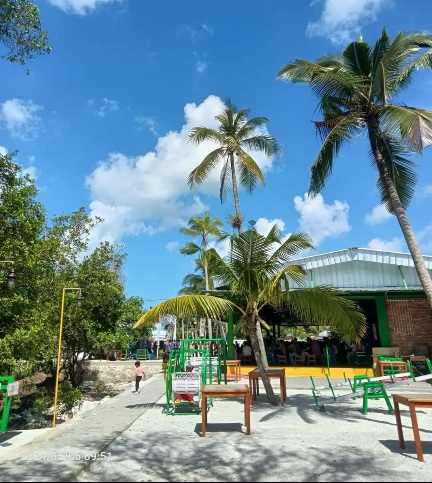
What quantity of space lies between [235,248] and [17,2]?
687cm

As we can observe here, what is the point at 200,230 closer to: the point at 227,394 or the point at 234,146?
the point at 234,146

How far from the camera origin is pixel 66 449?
5.91 m

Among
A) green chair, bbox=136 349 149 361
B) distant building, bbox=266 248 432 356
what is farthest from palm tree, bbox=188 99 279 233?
green chair, bbox=136 349 149 361

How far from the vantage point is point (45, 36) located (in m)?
8.18

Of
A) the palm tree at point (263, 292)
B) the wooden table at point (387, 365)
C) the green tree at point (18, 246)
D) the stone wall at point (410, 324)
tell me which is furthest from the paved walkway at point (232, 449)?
the stone wall at point (410, 324)

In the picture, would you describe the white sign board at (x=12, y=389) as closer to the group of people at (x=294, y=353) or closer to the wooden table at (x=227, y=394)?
the wooden table at (x=227, y=394)

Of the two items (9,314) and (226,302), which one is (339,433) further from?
(9,314)

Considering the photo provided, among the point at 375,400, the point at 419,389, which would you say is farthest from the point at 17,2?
the point at 419,389

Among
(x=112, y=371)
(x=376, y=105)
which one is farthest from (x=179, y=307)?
(x=112, y=371)

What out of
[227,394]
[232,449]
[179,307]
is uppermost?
[179,307]

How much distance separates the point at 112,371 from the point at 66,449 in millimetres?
19531

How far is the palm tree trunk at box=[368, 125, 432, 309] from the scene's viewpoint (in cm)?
839

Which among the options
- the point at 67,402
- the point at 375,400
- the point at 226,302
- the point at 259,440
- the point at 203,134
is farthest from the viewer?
the point at 203,134

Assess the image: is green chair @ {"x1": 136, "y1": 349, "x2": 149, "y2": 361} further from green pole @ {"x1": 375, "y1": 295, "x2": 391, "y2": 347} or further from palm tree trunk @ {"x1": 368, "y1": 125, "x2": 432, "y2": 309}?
palm tree trunk @ {"x1": 368, "y1": 125, "x2": 432, "y2": 309}
